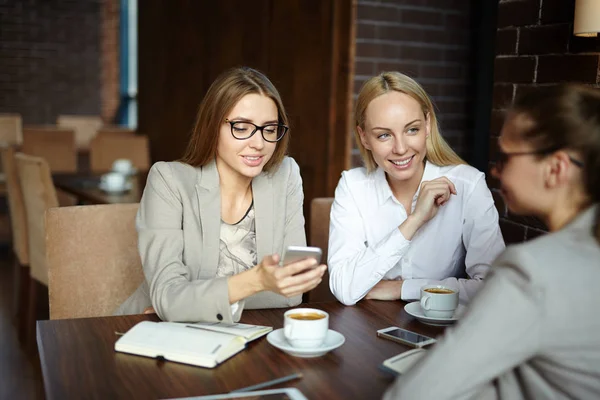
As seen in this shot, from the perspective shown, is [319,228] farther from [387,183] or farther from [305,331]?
[305,331]

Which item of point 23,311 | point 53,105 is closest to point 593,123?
point 23,311

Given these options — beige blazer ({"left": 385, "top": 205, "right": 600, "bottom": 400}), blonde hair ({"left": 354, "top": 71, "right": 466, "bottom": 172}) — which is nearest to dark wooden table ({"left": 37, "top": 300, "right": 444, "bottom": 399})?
beige blazer ({"left": 385, "top": 205, "right": 600, "bottom": 400})

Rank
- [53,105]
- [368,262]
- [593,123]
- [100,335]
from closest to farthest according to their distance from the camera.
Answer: [593,123], [100,335], [368,262], [53,105]

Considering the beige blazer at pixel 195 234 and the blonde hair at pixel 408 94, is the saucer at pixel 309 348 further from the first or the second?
the blonde hair at pixel 408 94

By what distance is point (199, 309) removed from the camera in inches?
54.3

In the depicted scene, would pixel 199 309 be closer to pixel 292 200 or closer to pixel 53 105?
pixel 292 200

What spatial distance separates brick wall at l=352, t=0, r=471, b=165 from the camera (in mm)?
3178

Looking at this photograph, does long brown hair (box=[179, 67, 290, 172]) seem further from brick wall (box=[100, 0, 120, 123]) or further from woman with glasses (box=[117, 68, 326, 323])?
brick wall (box=[100, 0, 120, 123])

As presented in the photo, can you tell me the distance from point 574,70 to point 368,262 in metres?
0.89

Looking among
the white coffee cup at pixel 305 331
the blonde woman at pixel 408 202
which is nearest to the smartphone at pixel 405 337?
the white coffee cup at pixel 305 331

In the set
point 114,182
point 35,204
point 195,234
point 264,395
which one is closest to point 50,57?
point 114,182

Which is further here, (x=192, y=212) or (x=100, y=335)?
(x=192, y=212)

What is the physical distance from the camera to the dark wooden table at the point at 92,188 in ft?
10.2

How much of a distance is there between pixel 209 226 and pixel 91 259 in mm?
438
